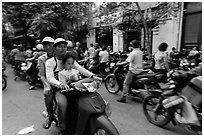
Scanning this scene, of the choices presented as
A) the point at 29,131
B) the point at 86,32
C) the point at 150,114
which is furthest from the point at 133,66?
the point at 86,32

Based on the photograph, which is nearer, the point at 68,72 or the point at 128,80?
the point at 68,72

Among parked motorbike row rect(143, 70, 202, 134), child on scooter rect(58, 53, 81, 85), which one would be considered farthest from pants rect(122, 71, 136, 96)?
child on scooter rect(58, 53, 81, 85)

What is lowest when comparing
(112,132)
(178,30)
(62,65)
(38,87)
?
(38,87)

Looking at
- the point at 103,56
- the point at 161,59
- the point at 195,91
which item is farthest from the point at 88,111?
the point at 103,56

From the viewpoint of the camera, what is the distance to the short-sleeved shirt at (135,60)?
3.81 metres

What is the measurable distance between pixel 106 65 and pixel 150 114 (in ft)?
Result: 10.8

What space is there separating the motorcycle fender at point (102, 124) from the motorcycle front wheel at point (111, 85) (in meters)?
2.71

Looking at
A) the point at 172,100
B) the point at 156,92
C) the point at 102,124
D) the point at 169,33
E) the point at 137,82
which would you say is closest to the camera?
the point at 102,124

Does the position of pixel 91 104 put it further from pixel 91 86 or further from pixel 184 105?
pixel 184 105

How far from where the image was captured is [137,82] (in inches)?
156

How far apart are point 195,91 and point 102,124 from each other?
1.07 metres

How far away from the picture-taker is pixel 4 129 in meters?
2.92

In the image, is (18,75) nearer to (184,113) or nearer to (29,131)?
(29,131)

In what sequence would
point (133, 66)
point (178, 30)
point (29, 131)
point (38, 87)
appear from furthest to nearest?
1. point (178, 30)
2. point (38, 87)
3. point (133, 66)
4. point (29, 131)
